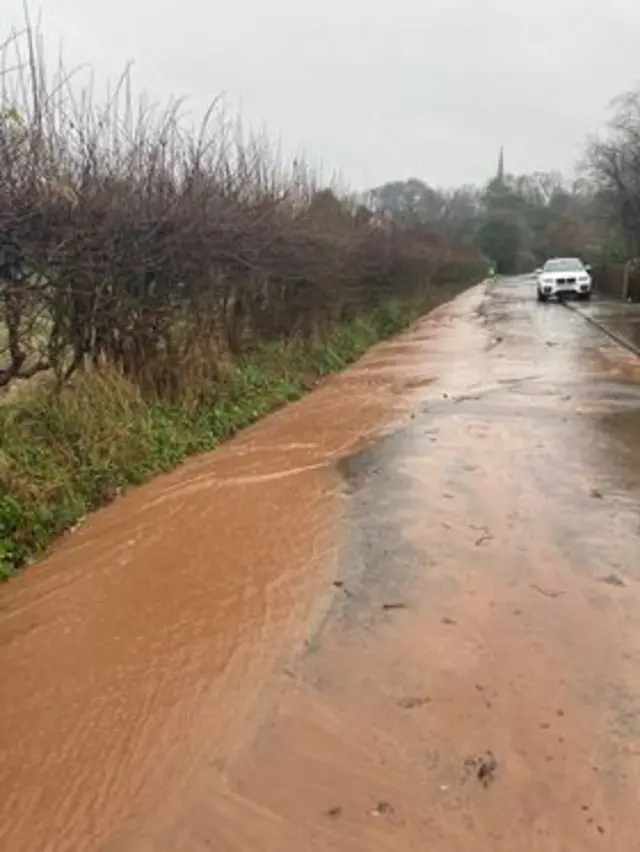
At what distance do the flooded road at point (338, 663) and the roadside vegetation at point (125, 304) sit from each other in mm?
628

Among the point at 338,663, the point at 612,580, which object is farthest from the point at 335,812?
the point at 612,580

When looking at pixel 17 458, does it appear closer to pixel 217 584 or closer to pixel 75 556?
pixel 75 556

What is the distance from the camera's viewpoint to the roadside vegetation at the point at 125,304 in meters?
7.97

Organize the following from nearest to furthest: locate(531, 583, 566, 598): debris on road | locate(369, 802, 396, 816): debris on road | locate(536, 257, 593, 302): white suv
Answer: locate(369, 802, 396, 816): debris on road → locate(531, 583, 566, 598): debris on road → locate(536, 257, 593, 302): white suv

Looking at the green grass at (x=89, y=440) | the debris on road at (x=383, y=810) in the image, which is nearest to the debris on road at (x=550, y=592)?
the debris on road at (x=383, y=810)

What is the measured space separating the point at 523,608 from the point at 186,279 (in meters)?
7.33

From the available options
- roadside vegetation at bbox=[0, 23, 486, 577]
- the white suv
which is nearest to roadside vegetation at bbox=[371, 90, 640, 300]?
the white suv

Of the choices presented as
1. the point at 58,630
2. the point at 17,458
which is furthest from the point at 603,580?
the point at 17,458

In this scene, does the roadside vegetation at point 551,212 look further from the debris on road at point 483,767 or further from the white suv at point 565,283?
the debris on road at point 483,767

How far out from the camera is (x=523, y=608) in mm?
5875

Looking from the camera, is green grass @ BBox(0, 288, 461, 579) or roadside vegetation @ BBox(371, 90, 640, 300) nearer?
green grass @ BBox(0, 288, 461, 579)

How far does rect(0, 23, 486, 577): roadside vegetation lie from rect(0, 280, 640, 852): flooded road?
628 millimetres

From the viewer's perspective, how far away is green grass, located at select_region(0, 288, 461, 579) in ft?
24.6

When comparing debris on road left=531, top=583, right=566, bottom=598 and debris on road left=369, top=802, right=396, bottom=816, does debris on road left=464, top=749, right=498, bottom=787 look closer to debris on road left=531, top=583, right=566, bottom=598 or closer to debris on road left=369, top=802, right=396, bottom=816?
debris on road left=369, top=802, right=396, bottom=816
